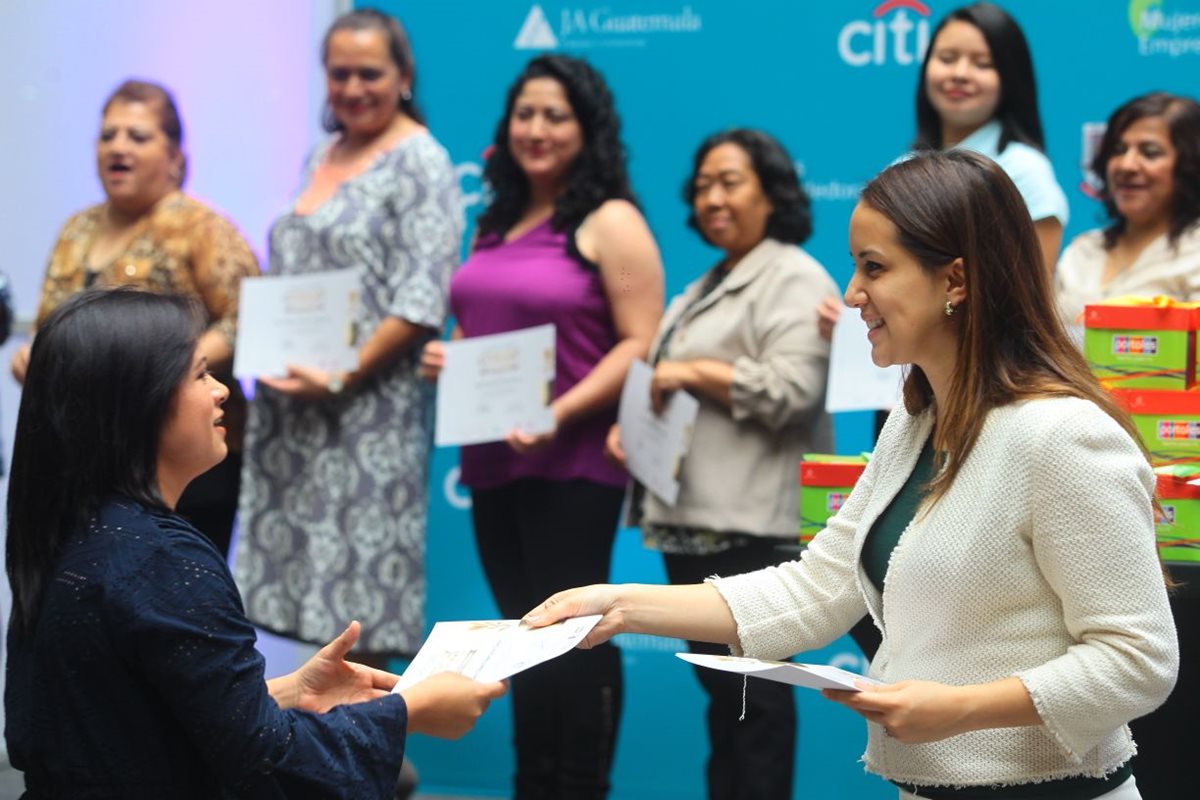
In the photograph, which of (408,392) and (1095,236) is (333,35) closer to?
(408,392)

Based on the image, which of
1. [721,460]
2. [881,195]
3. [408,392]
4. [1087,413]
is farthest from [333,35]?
[1087,413]

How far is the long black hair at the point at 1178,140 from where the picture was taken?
3.80m

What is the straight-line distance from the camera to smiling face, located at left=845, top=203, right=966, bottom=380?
6.82 feet

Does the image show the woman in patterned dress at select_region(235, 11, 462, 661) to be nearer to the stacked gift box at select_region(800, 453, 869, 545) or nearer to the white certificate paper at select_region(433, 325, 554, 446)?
the white certificate paper at select_region(433, 325, 554, 446)

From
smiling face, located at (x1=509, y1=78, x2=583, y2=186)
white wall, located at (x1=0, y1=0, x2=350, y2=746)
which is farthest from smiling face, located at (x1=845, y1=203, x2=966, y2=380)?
white wall, located at (x1=0, y1=0, x2=350, y2=746)

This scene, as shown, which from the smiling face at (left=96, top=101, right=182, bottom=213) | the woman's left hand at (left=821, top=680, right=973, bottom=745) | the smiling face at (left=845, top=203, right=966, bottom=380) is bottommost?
the woman's left hand at (left=821, top=680, right=973, bottom=745)

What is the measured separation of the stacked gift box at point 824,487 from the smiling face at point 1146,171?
1177mm

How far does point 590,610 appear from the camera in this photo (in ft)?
7.61

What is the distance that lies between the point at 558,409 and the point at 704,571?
0.54 meters

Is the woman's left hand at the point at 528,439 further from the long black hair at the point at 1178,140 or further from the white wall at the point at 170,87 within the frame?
the white wall at the point at 170,87

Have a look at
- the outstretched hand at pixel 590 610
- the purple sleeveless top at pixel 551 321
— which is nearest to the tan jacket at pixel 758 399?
the purple sleeveless top at pixel 551 321

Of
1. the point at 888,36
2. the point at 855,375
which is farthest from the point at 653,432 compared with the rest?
the point at 888,36

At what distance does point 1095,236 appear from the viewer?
404cm

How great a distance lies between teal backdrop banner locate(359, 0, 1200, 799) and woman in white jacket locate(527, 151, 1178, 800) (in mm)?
2587
